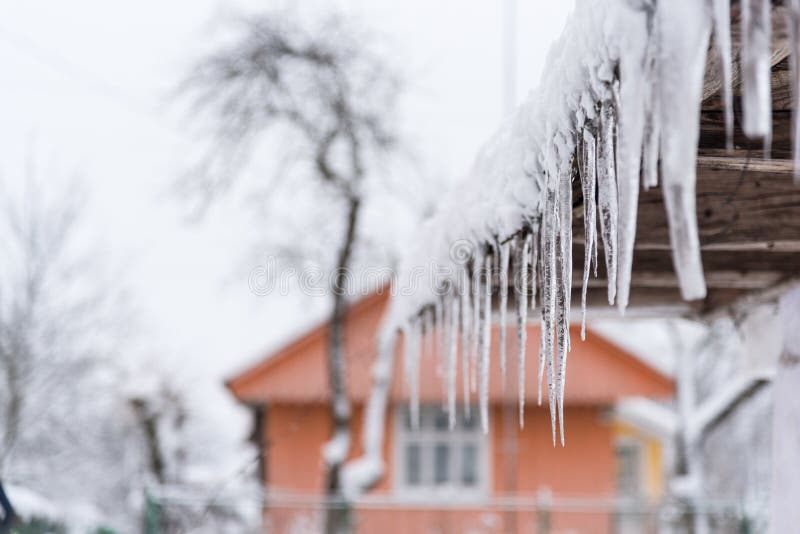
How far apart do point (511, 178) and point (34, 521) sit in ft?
14.3

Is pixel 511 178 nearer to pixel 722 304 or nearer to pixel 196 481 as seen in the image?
pixel 722 304

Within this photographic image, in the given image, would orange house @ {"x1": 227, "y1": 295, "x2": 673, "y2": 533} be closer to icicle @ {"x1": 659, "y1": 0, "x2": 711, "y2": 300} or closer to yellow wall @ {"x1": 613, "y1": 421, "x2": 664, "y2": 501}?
yellow wall @ {"x1": 613, "y1": 421, "x2": 664, "y2": 501}

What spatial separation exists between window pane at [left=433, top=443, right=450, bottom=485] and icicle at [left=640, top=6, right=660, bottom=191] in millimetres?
13616

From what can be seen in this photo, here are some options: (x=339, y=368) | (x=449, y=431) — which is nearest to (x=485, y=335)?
(x=339, y=368)

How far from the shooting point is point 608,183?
1.67m

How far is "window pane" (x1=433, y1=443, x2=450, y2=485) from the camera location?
48.0 ft

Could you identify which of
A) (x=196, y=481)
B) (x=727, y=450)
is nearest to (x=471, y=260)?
(x=196, y=481)

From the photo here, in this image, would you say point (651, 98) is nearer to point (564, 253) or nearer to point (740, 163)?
point (564, 253)

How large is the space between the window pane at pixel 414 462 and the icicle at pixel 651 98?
13.6 meters

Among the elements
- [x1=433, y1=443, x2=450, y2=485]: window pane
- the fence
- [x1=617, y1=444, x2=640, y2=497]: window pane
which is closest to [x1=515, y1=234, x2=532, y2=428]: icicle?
the fence

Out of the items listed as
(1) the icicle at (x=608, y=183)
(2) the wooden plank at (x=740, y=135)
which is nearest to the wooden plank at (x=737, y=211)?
(2) the wooden plank at (x=740, y=135)

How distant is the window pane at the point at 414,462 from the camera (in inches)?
577

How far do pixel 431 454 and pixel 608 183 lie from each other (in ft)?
43.9

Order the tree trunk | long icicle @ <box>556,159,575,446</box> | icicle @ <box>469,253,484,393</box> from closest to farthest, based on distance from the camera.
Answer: long icicle @ <box>556,159,575,446</box>, icicle @ <box>469,253,484,393</box>, the tree trunk
